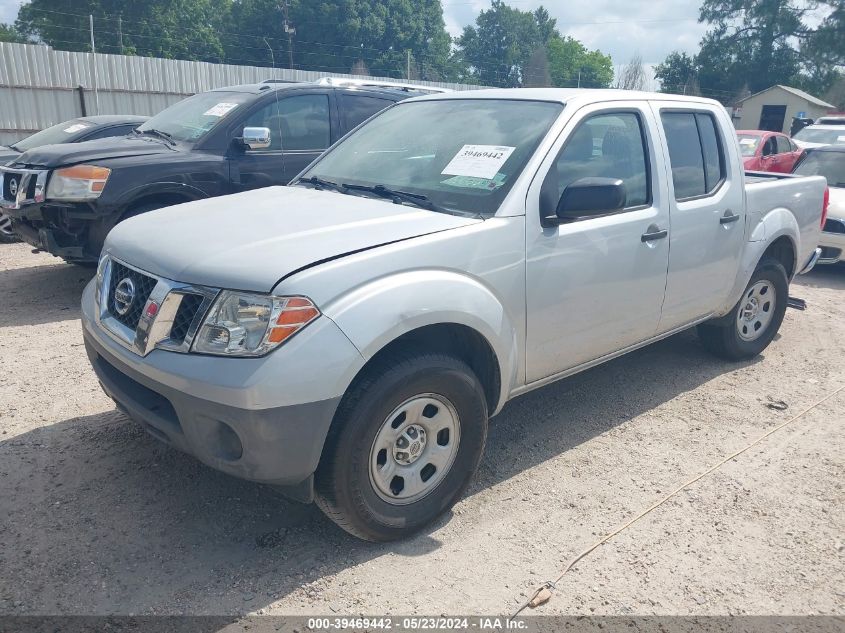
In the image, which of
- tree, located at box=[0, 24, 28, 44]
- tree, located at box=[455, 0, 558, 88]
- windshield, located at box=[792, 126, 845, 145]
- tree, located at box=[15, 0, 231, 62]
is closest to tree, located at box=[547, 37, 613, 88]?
tree, located at box=[455, 0, 558, 88]

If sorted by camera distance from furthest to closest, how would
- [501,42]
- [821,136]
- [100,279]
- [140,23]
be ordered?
[501,42] < [140,23] < [821,136] < [100,279]

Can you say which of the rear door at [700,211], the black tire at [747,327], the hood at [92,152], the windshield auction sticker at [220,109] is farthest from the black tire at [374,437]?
the windshield auction sticker at [220,109]

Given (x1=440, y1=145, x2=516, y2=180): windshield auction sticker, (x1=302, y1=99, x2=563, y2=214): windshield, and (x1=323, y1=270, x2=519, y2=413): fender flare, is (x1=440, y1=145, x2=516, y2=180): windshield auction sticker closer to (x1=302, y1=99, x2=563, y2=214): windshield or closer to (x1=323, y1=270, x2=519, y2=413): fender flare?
(x1=302, y1=99, x2=563, y2=214): windshield

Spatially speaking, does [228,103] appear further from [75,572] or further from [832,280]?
[832,280]

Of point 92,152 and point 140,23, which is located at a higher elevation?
point 140,23

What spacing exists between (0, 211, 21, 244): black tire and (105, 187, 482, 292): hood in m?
6.07

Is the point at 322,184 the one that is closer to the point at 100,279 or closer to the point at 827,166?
the point at 100,279

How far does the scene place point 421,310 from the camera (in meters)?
2.79

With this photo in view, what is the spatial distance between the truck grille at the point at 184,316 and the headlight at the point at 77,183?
12.2ft

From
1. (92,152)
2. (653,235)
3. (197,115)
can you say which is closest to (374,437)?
(653,235)

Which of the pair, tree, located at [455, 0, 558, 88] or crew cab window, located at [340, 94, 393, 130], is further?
tree, located at [455, 0, 558, 88]

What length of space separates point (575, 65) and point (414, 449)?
4115 inches

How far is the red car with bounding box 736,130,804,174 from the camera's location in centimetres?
1408

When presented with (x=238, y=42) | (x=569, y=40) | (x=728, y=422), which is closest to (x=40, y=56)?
(x=728, y=422)
